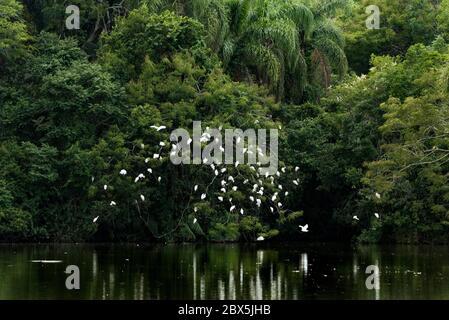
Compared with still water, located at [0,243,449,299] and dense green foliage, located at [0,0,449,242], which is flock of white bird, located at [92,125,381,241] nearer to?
dense green foliage, located at [0,0,449,242]

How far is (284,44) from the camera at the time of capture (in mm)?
39969

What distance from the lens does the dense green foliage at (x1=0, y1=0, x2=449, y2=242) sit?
35.2 metres

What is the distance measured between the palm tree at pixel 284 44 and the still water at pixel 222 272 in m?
7.86

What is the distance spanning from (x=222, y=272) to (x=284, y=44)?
15921mm

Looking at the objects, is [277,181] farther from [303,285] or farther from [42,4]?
[303,285]

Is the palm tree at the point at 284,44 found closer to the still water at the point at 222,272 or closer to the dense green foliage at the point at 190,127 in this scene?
the dense green foliage at the point at 190,127

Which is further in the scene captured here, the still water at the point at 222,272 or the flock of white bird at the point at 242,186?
the flock of white bird at the point at 242,186

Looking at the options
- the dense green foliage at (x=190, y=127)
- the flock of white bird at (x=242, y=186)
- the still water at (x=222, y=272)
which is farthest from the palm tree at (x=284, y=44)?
the still water at (x=222, y=272)

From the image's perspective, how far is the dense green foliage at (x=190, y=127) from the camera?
115 feet

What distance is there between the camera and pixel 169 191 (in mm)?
36438

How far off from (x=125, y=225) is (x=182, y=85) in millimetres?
4983

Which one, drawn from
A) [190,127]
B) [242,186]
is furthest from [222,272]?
[190,127]

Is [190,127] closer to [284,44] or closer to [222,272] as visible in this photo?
[284,44]
